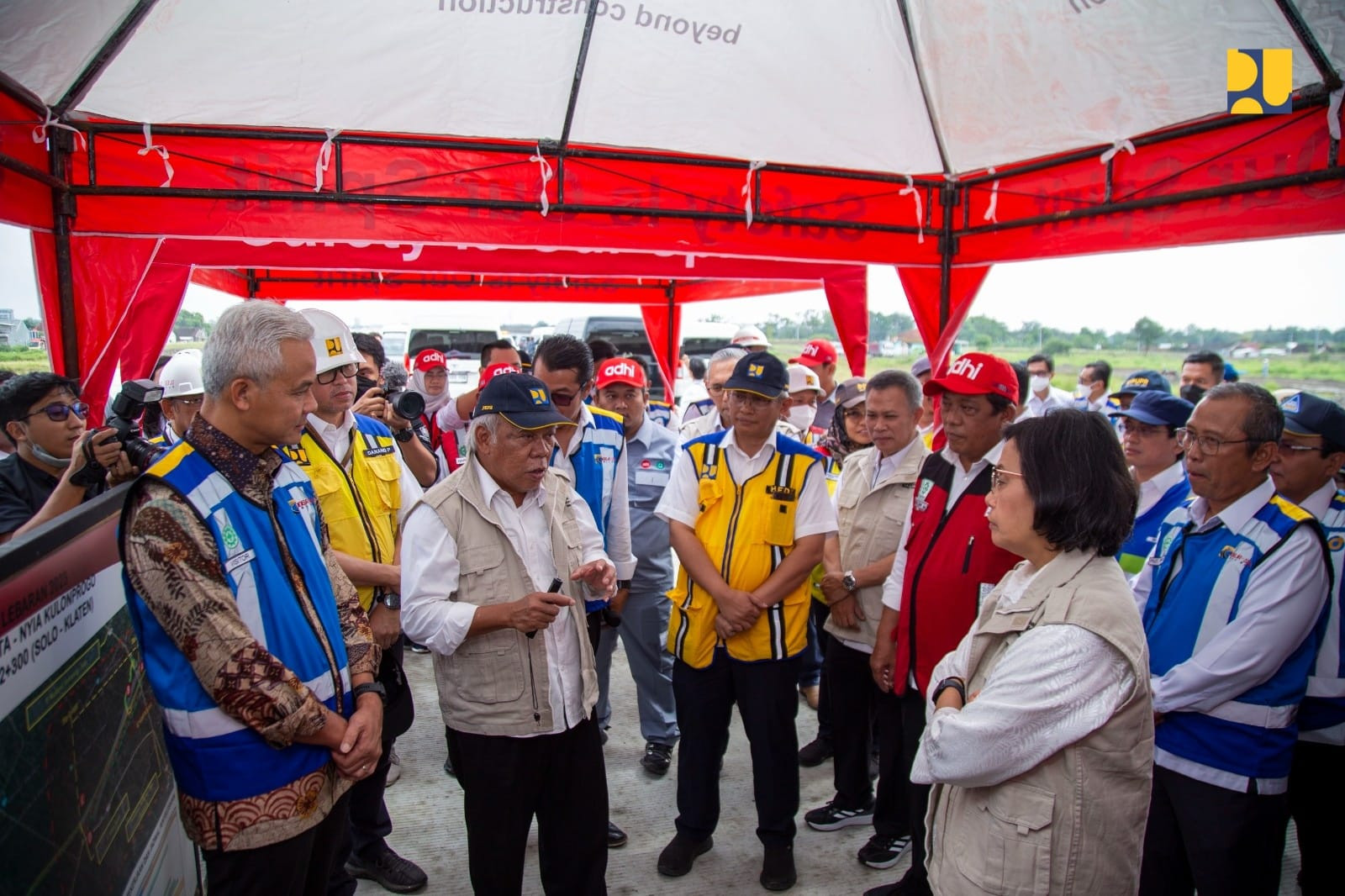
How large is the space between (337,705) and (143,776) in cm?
85

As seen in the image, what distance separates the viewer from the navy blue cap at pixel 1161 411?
2.98 meters

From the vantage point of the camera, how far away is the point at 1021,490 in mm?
1620

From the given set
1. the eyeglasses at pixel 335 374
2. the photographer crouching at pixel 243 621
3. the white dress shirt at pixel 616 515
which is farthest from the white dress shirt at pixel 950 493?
the eyeglasses at pixel 335 374

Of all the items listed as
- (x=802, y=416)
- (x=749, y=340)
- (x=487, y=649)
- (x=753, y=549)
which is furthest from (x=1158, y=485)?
(x=749, y=340)

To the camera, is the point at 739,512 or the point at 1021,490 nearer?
the point at 1021,490

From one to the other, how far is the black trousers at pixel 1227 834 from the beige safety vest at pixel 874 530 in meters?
1.13

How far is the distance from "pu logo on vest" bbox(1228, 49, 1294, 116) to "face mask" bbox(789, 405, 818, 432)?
9.58ft

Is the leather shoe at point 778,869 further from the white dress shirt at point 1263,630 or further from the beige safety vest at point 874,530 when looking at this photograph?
the white dress shirt at point 1263,630

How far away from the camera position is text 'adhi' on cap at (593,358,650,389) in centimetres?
388

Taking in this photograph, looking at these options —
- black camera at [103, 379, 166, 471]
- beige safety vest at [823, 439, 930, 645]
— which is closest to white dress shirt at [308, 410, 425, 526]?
black camera at [103, 379, 166, 471]

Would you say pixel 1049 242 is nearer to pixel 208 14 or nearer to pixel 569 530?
pixel 569 530

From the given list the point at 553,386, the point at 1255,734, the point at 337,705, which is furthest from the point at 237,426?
the point at 1255,734

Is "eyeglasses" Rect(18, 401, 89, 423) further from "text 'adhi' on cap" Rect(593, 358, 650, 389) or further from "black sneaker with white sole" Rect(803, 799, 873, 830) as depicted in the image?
"black sneaker with white sole" Rect(803, 799, 873, 830)

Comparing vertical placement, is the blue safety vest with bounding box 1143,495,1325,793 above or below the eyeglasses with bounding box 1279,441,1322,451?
below
